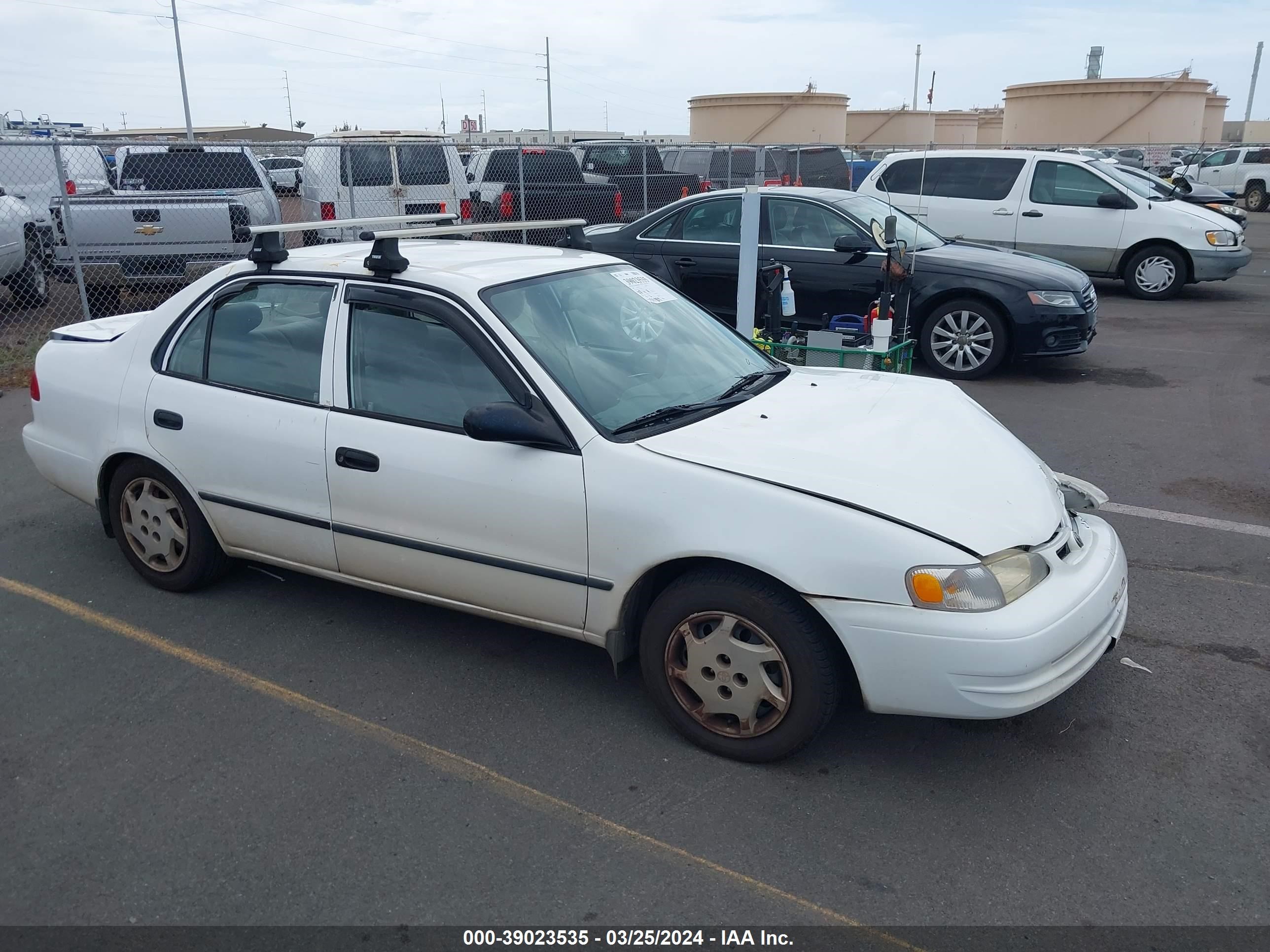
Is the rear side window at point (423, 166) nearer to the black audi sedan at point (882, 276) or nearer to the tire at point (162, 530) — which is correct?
the black audi sedan at point (882, 276)

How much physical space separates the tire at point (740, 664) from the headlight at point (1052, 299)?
6.60 meters

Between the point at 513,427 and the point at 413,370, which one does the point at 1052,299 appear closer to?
the point at 413,370

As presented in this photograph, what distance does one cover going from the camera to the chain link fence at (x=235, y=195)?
10336 mm

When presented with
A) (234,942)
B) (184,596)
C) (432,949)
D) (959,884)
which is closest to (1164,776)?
(959,884)

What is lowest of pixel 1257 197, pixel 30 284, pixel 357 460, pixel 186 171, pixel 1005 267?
pixel 30 284

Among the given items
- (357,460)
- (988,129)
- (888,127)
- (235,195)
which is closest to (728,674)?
(357,460)

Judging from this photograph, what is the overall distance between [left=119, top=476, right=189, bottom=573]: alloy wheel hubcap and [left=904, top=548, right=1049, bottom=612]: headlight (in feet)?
10.4

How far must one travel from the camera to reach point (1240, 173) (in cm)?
2906

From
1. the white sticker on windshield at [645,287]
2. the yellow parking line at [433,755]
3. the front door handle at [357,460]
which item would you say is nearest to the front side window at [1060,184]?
the white sticker on windshield at [645,287]

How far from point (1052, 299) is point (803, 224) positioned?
226 centimetres

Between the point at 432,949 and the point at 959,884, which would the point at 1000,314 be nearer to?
the point at 959,884

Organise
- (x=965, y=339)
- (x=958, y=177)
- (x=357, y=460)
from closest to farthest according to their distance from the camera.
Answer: (x=357, y=460) < (x=965, y=339) < (x=958, y=177)

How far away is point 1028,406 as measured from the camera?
27.2ft

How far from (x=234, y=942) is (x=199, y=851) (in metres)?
0.43
